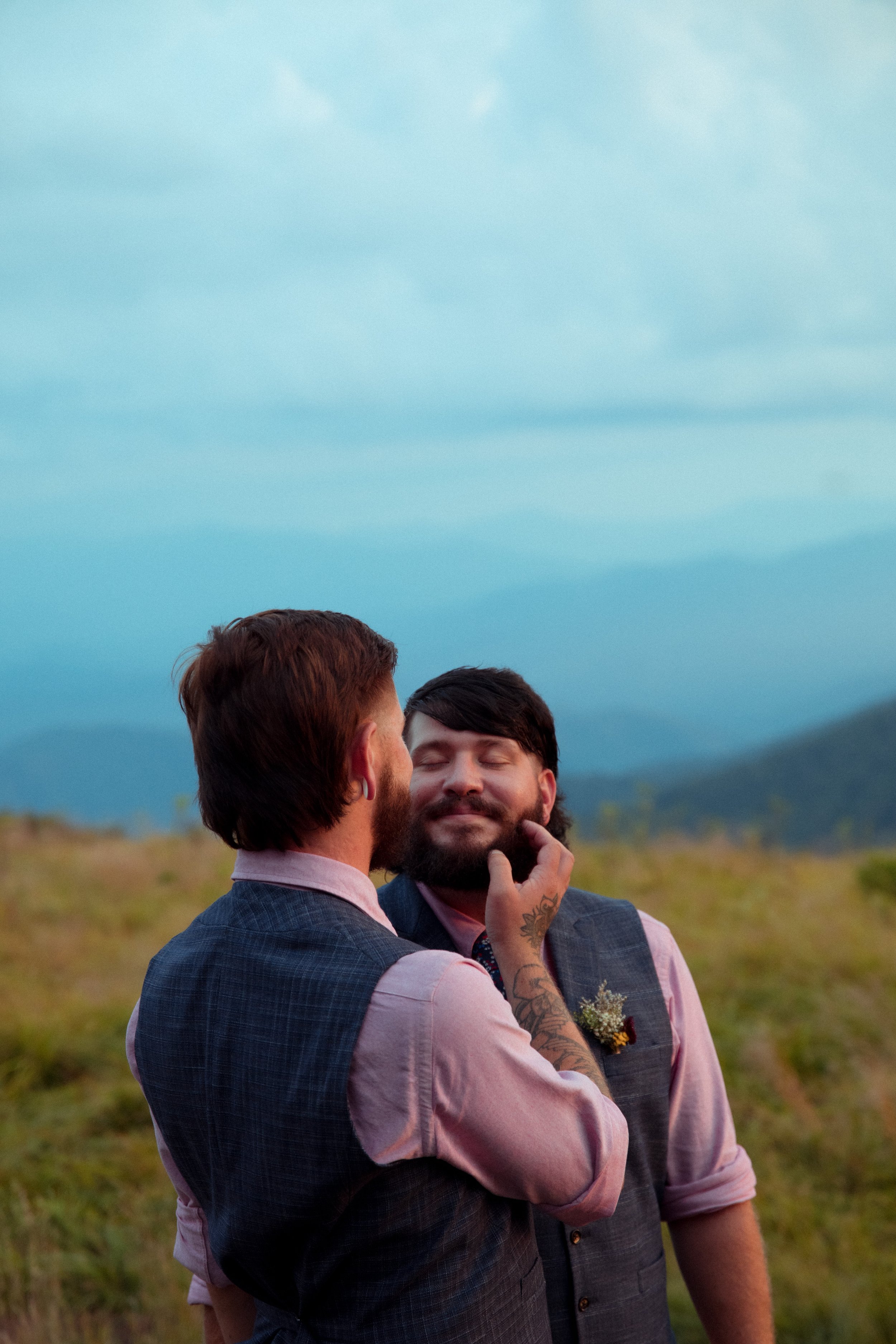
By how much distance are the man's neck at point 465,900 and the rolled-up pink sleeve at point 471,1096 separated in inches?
35.4

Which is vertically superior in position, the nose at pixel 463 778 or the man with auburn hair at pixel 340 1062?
the nose at pixel 463 778

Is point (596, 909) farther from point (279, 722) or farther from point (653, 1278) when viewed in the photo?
point (279, 722)

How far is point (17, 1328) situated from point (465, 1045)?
3863mm

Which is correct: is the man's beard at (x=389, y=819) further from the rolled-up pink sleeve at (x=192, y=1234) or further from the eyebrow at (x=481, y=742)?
the eyebrow at (x=481, y=742)

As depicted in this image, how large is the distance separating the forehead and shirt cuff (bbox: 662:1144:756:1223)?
1025 millimetres

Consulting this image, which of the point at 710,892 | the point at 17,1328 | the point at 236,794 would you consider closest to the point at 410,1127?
Result: the point at 236,794

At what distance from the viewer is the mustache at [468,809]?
255 cm

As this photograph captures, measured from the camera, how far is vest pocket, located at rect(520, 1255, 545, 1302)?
1686mm

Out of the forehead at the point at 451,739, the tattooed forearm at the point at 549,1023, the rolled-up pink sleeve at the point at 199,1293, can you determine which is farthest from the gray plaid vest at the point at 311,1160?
the forehead at the point at 451,739

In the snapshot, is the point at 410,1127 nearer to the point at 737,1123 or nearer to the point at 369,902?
the point at 369,902

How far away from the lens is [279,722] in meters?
1.71

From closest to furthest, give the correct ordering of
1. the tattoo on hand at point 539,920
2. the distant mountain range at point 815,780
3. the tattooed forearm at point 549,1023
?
the tattooed forearm at point 549,1023, the tattoo on hand at point 539,920, the distant mountain range at point 815,780

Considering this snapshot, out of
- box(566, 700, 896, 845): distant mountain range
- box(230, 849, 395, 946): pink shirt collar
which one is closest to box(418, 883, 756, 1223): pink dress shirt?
box(230, 849, 395, 946): pink shirt collar

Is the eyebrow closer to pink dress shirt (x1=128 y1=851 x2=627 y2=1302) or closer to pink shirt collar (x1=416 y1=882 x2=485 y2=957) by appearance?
pink shirt collar (x1=416 y1=882 x2=485 y2=957)
